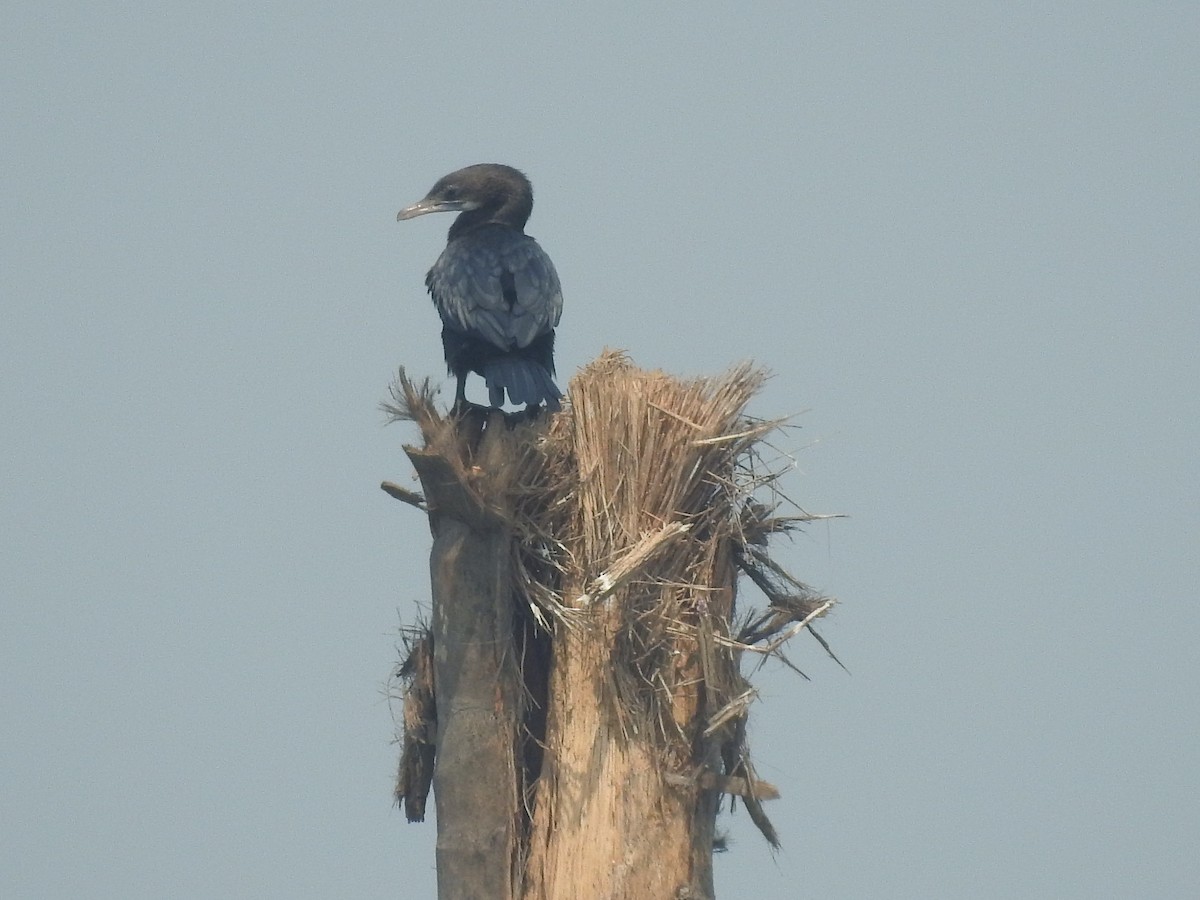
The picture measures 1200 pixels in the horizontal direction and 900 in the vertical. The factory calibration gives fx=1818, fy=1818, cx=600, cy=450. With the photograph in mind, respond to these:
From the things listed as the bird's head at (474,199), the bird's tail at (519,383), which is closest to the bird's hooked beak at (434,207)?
the bird's head at (474,199)

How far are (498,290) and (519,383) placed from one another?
704mm

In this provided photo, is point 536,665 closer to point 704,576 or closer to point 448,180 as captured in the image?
point 704,576

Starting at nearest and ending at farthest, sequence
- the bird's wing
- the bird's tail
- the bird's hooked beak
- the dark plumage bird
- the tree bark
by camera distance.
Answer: the tree bark, the bird's tail, the dark plumage bird, the bird's wing, the bird's hooked beak

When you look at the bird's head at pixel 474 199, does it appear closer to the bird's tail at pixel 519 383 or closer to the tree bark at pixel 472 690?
the bird's tail at pixel 519 383

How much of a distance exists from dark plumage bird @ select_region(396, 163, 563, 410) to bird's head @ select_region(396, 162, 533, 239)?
14 cm

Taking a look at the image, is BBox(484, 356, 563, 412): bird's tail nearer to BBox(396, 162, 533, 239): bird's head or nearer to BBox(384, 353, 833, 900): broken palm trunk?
BBox(384, 353, 833, 900): broken palm trunk

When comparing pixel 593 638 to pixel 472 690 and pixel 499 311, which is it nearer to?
pixel 472 690

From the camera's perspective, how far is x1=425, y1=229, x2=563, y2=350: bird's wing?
26.5ft

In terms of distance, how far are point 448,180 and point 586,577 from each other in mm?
2970

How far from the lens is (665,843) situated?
6965 mm

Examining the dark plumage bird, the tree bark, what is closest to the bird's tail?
the dark plumage bird

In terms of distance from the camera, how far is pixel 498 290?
27.0ft

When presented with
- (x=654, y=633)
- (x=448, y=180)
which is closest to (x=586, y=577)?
(x=654, y=633)

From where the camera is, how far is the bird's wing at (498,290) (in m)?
8.06
